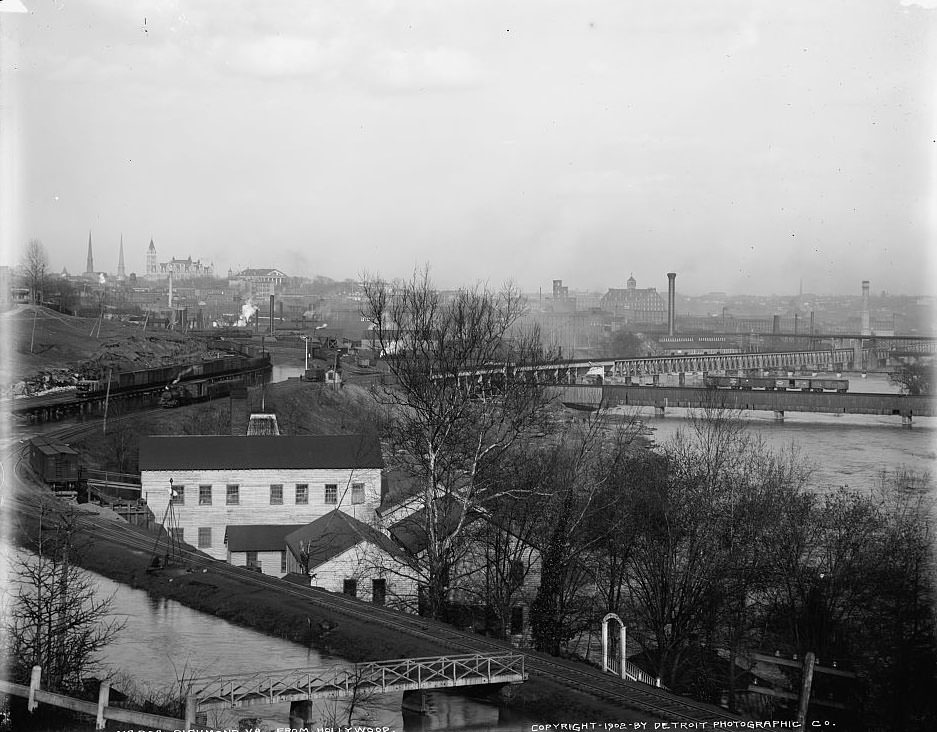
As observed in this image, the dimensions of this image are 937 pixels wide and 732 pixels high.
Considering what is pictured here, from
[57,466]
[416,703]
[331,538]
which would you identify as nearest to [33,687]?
[416,703]

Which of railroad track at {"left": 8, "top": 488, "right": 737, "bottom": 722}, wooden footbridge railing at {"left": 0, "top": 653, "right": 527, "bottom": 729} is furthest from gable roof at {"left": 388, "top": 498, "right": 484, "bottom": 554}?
wooden footbridge railing at {"left": 0, "top": 653, "right": 527, "bottom": 729}

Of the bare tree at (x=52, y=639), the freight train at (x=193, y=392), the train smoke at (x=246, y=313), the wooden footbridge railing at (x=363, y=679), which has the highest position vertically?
the train smoke at (x=246, y=313)

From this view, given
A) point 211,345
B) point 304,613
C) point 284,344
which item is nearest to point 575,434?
point 304,613

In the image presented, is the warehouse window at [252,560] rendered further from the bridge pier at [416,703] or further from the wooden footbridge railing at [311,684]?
the bridge pier at [416,703]

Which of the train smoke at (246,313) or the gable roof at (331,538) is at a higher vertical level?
the train smoke at (246,313)

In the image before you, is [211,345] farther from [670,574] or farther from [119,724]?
[119,724]

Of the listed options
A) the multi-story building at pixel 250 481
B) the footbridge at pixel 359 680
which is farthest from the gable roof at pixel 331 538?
the footbridge at pixel 359 680

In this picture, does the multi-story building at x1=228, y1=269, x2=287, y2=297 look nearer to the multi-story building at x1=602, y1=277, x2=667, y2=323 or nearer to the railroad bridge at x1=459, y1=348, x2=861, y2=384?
the multi-story building at x1=602, y1=277, x2=667, y2=323
